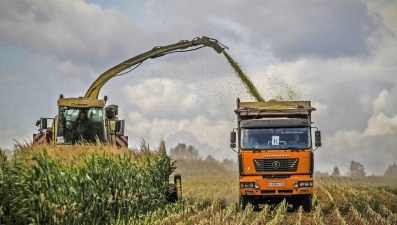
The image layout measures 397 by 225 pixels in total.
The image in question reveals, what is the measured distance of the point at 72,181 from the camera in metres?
13.8

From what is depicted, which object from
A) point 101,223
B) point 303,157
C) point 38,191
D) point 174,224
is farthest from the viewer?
point 303,157

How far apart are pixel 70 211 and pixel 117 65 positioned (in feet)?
36.9

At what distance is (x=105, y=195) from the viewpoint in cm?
1539

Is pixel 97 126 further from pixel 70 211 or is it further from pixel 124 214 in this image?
pixel 70 211

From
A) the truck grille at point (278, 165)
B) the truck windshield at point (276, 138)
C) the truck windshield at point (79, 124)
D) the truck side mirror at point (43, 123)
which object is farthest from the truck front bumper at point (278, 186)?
the truck side mirror at point (43, 123)

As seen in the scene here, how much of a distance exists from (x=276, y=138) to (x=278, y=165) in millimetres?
903

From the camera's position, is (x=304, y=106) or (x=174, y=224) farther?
(x=304, y=106)

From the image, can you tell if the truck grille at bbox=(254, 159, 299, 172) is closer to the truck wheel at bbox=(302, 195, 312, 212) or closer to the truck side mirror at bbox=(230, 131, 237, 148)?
the truck side mirror at bbox=(230, 131, 237, 148)

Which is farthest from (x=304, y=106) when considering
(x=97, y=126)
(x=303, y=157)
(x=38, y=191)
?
(x=38, y=191)

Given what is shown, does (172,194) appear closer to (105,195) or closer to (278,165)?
(278,165)

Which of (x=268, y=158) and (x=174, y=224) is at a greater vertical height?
(x=268, y=158)

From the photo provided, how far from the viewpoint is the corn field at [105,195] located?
39.3ft


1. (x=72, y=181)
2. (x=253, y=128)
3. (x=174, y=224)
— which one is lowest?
(x=174, y=224)

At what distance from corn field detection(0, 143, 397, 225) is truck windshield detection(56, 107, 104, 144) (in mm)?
1767
